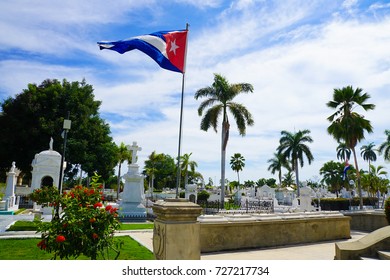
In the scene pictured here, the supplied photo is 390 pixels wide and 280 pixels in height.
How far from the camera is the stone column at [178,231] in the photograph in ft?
15.3

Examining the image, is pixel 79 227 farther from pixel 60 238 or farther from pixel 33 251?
pixel 33 251

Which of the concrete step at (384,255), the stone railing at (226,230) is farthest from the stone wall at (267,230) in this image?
the concrete step at (384,255)

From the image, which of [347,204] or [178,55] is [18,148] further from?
[347,204]

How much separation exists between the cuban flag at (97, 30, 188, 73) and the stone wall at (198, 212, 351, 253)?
443 cm

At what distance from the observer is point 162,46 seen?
24.4 ft

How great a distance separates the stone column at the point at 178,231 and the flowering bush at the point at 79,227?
96 cm

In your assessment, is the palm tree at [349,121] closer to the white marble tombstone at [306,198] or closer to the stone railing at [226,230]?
the white marble tombstone at [306,198]

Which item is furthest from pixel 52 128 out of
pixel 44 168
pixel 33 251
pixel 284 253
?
pixel 284 253

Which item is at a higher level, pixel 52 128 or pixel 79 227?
pixel 52 128

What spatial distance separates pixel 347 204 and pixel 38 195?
103 feet

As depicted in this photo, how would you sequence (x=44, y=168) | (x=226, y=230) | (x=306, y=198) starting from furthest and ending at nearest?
1. (x=44, y=168)
2. (x=306, y=198)
3. (x=226, y=230)

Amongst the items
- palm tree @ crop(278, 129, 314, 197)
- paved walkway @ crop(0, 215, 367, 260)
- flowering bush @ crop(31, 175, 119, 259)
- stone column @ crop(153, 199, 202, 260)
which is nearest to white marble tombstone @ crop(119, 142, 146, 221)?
paved walkway @ crop(0, 215, 367, 260)

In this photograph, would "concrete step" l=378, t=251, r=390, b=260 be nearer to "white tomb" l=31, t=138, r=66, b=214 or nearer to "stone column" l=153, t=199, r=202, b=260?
"stone column" l=153, t=199, r=202, b=260

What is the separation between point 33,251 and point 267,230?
6878mm
